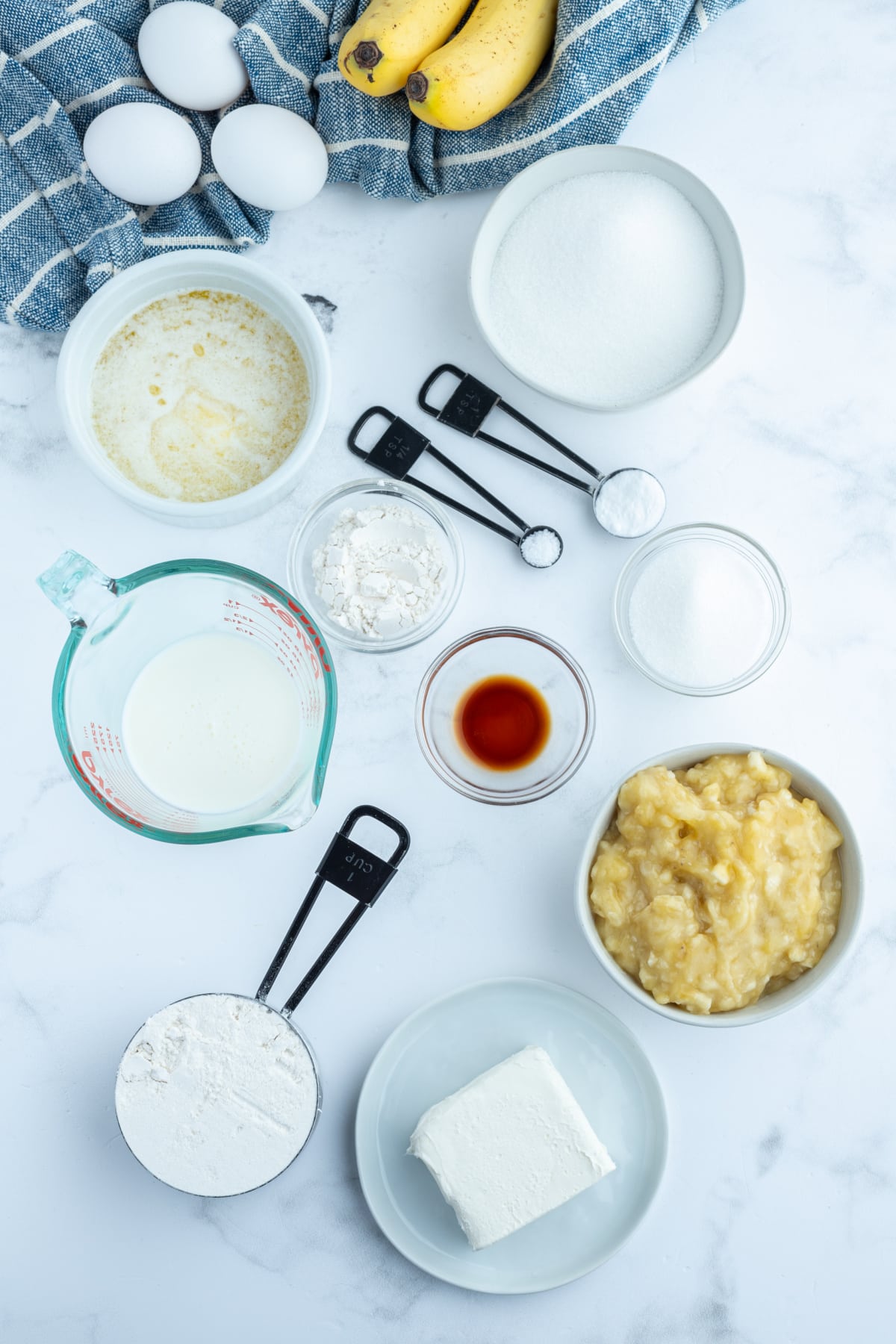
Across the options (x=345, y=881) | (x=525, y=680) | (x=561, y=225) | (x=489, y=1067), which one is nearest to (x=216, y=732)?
(x=345, y=881)

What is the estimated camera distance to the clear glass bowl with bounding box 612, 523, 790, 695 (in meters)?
1.51

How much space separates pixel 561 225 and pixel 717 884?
1030mm

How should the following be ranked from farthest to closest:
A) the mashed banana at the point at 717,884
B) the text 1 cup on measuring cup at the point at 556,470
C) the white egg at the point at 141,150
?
the text 1 cup on measuring cup at the point at 556,470
the white egg at the point at 141,150
the mashed banana at the point at 717,884

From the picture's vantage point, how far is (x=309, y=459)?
1587mm

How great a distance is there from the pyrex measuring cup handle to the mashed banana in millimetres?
329

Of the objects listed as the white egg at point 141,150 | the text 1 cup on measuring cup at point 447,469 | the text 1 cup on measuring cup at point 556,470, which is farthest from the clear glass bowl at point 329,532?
the white egg at point 141,150

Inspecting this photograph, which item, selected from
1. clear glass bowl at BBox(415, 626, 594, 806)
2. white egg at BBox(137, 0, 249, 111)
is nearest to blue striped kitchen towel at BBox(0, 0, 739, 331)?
white egg at BBox(137, 0, 249, 111)

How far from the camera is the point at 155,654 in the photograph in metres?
1.52

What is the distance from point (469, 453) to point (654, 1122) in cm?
110

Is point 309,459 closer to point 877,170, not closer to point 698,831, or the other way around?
point 698,831

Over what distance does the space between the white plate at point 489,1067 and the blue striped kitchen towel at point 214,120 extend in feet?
4.25

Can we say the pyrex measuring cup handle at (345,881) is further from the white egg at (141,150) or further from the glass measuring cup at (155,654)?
the white egg at (141,150)

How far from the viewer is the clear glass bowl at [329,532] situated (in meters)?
1.54

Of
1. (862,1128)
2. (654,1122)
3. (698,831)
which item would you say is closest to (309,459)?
(698,831)
